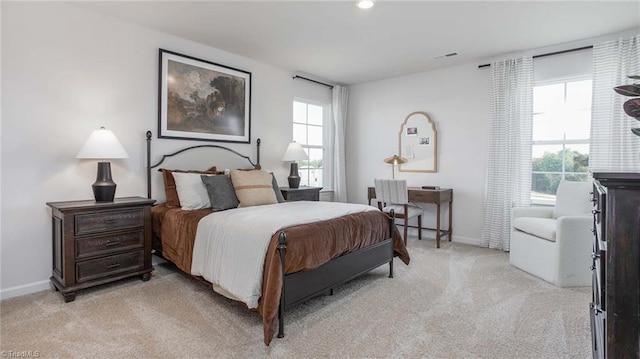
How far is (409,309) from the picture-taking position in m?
2.51

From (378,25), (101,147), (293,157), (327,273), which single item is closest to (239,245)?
(327,273)

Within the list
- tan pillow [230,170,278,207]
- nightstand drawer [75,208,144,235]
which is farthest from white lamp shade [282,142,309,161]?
nightstand drawer [75,208,144,235]

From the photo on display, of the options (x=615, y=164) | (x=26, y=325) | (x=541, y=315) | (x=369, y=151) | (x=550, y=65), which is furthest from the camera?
(x=369, y=151)

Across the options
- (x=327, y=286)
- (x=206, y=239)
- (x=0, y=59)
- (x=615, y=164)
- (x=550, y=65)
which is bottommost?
(x=327, y=286)

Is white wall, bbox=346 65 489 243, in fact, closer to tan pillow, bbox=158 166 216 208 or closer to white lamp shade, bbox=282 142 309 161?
white lamp shade, bbox=282 142 309 161

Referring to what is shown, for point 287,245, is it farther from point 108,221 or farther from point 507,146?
point 507,146

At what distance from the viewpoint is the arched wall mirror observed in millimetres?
4930

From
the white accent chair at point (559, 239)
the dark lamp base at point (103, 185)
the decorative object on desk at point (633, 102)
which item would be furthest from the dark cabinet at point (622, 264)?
the dark lamp base at point (103, 185)

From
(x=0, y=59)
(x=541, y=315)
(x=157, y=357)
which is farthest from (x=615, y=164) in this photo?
(x=0, y=59)

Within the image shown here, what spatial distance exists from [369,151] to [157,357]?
442 centimetres

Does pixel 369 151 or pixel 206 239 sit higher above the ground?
pixel 369 151

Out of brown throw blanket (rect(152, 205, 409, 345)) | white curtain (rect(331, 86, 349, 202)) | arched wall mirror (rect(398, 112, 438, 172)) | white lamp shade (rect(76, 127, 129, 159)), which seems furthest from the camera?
white curtain (rect(331, 86, 349, 202))

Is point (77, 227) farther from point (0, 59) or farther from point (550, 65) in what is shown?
point (550, 65)

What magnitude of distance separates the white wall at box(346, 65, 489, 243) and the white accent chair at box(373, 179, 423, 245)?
2.32ft
